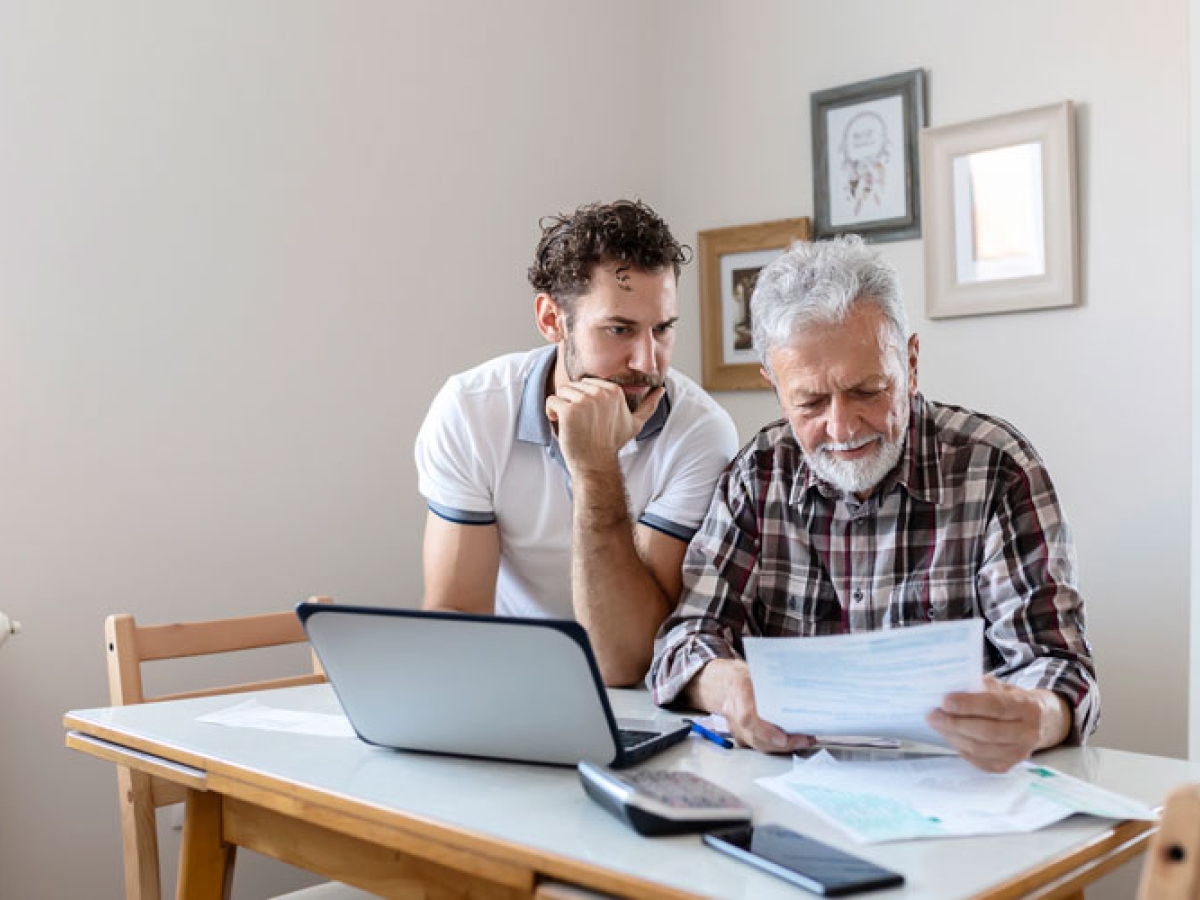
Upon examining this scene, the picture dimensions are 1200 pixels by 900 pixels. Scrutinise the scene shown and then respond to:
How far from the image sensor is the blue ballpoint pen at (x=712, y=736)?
1.34 meters

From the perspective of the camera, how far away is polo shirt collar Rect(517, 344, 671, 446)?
6.91 feet

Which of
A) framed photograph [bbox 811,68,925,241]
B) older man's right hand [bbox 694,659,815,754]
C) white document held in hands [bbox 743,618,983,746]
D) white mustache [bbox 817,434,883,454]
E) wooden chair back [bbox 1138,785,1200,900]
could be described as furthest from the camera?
framed photograph [bbox 811,68,925,241]

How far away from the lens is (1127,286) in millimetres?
2436

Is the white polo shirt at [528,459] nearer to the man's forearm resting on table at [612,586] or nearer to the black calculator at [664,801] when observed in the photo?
the man's forearm resting on table at [612,586]

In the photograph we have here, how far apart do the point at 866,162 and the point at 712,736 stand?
1.84 m

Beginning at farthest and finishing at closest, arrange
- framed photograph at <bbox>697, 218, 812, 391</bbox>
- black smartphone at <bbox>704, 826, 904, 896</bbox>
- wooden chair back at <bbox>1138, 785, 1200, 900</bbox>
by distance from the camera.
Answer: framed photograph at <bbox>697, 218, 812, 391</bbox>, black smartphone at <bbox>704, 826, 904, 896</bbox>, wooden chair back at <bbox>1138, 785, 1200, 900</bbox>

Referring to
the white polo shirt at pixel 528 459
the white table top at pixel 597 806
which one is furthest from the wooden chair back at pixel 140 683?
the white polo shirt at pixel 528 459

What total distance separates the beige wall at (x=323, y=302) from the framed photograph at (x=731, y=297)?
0.12 m

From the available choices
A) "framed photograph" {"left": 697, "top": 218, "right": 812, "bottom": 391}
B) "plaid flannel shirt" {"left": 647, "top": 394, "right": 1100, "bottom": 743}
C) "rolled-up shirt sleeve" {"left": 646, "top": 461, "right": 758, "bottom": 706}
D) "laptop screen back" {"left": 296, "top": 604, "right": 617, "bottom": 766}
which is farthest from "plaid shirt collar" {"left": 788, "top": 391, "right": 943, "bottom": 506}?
"framed photograph" {"left": 697, "top": 218, "right": 812, "bottom": 391}

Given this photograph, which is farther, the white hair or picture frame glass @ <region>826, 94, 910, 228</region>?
picture frame glass @ <region>826, 94, 910, 228</region>

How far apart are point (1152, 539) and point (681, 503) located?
105 cm

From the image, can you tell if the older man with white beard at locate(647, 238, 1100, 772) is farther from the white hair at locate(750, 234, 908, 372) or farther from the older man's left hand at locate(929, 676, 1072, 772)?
the older man's left hand at locate(929, 676, 1072, 772)

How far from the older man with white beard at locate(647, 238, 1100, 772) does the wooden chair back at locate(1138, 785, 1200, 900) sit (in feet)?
2.23

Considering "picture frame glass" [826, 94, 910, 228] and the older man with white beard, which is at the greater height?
"picture frame glass" [826, 94, 910, 228]
